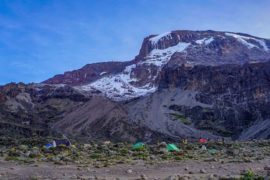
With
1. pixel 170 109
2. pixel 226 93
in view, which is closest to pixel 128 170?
pixel 170 109

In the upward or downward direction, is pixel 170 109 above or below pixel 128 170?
above

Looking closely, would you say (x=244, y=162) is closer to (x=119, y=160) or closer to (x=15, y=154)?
(x=119, y=160)

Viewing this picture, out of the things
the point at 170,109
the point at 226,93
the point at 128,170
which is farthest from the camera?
the point at 226,93

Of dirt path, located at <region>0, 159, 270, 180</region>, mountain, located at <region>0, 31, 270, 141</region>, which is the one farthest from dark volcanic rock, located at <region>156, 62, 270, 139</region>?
dirt path, located at <region>0, 159, 270, 180</region>

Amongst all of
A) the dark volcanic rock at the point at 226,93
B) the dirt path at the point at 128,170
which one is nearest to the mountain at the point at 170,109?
the dark volcanic rock at the point at 226,93

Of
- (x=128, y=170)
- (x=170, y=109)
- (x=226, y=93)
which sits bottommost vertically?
(x=128, y=170)

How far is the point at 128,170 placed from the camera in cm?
1709

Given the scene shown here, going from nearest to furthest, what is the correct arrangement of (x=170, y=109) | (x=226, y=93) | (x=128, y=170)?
(x=128, y=170) < (x=170, y=109) < (x=226, y=93)

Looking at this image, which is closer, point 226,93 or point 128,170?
point 128,170

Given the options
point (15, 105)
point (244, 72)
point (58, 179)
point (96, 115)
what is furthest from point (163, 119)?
point (58, 179)

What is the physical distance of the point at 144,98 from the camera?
17250cm

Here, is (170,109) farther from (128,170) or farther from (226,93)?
(128,170)

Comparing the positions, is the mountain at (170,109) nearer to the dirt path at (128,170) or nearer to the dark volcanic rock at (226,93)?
the dark volcanic rock at (226,93)

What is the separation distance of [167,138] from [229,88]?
58396 mm
